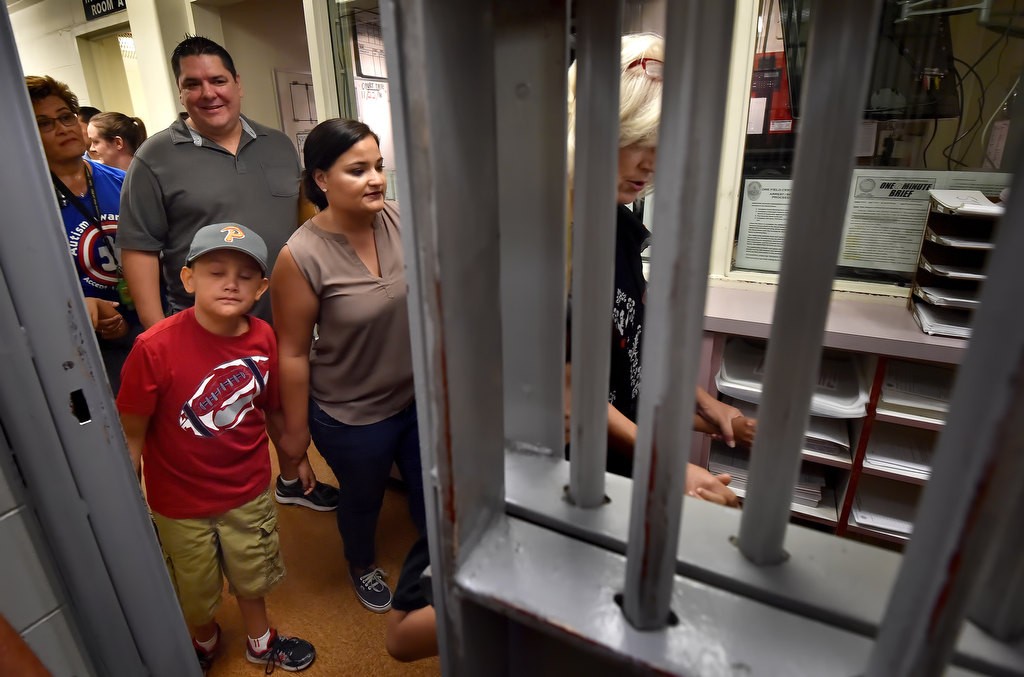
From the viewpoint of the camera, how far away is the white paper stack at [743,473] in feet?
6.14

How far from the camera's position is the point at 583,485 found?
455 mm

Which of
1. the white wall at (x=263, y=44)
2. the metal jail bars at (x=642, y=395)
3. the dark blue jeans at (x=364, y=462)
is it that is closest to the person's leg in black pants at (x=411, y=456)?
the dark blue jeans at (x=364, y=462)

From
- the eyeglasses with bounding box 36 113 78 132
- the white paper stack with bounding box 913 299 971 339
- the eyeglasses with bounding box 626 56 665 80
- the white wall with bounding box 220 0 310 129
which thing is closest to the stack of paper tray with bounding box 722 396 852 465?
the white paper stack with bounding box 913 299 971 339

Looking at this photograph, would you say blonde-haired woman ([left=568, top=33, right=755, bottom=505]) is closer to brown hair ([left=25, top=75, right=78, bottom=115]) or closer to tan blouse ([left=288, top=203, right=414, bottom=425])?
tan blouse ([left=288, top=203, right=414, bottom=425])

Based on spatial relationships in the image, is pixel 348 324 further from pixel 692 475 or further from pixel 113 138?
pixel 113 138

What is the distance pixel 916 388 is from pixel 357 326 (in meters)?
1.65

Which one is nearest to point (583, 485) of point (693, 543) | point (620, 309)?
point (693, 543)

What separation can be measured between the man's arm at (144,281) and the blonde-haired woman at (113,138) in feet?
4.04

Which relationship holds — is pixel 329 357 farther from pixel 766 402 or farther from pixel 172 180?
pixel 766 402

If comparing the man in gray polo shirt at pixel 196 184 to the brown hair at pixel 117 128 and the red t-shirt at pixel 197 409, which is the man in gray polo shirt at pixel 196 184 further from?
the brown hair at pixel 117 128

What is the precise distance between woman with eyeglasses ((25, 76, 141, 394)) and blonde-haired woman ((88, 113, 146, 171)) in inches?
39.5

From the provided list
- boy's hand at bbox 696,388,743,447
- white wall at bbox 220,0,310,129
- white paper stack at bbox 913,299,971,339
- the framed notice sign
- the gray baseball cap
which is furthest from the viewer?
the framed notice sign

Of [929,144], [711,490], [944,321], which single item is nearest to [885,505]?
[944,321]

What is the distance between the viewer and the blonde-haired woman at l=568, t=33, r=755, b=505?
2.65 feet
